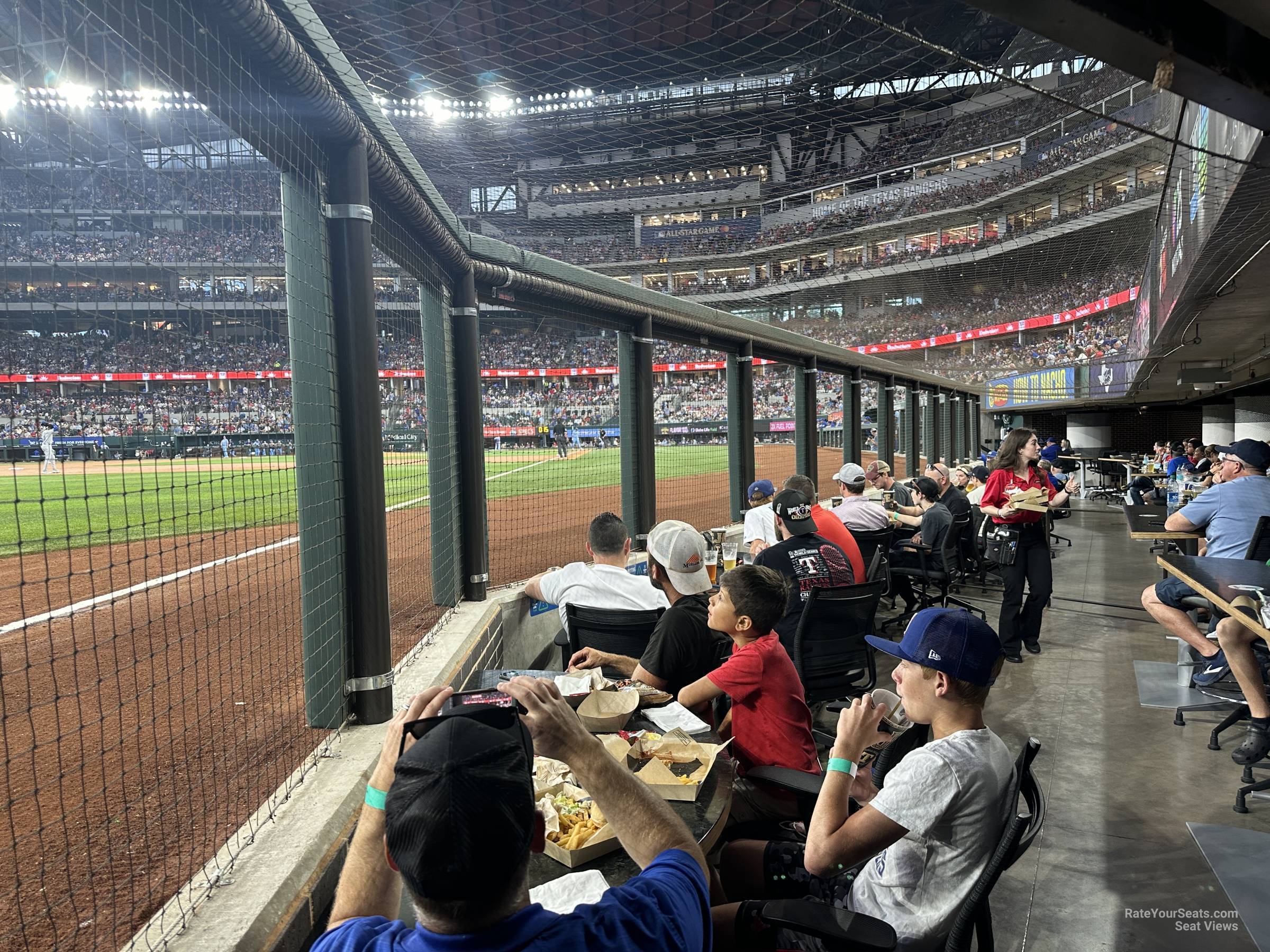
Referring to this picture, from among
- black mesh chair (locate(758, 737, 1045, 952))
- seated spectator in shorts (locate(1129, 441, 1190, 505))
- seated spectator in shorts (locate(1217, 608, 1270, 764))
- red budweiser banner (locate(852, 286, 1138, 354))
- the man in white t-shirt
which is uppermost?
red budweiser banner (locate(852, 286, 1138, 354))

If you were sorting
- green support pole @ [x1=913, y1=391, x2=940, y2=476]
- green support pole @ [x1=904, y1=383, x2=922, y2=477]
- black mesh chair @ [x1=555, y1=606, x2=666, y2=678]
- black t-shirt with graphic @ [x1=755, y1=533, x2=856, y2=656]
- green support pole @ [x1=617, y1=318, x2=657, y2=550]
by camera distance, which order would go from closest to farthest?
black mesh chair @ [x1=555, y1=606, x2=666, y2=678]
black t-shirt with graphic @ [x1=755, y1=533, x2=856, y2=656]
green support pole @ [x1=617, y1=318, x2=657, y2=550]
green support pole @ [x1=904, y1=383, x2=922, y2=477]
green support pole @ [x1=913, y1=391, x2=940, y2=476]

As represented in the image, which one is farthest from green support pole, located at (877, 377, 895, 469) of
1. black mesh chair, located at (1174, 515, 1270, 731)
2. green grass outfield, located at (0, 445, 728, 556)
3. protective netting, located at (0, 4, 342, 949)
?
protective netting, located at (0, 4, 342, 949)

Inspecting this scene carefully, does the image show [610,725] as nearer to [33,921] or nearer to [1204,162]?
[33,921]

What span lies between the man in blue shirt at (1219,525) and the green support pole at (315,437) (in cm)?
515

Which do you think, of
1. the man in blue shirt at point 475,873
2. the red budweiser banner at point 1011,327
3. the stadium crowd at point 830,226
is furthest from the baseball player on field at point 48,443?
the red budweiser banner at point 1011,327

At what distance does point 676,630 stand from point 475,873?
2.06 metres

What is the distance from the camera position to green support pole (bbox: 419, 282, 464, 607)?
157 inches

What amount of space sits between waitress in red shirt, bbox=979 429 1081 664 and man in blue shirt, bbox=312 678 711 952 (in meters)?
5.48

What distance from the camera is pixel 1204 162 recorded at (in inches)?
166

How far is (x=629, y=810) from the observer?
130 centimetres

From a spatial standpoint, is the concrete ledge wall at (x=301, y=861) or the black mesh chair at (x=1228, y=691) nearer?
the concrete ledge wall at (x=301, y=861)

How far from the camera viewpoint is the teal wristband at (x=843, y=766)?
1911mm

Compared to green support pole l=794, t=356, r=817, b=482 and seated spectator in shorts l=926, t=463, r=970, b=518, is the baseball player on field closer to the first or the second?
seated spectator in shorts l=926, t=463, r=970, b=518

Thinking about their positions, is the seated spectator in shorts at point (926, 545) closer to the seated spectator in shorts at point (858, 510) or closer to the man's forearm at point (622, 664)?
the seated spectator in shorts at point (858, 510)
